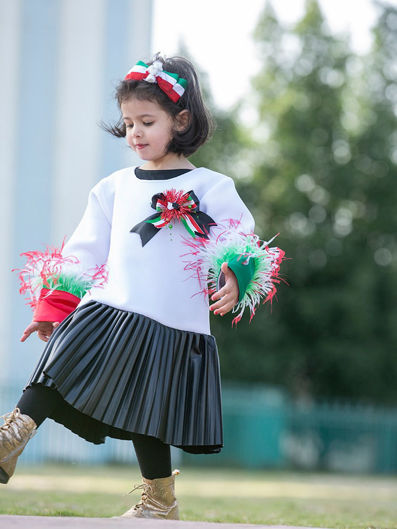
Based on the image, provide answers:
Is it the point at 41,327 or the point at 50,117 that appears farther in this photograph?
the point at 50,117

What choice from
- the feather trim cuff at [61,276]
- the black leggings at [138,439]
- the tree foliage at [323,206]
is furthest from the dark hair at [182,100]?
the tree foliage at [323,206]

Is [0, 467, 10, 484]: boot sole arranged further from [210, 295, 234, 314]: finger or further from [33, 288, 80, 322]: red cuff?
[210, 295, 234, 314]: finger

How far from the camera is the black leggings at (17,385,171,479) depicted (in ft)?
11.0

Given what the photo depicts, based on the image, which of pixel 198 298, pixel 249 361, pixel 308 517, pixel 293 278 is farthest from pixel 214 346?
pixel 293 278

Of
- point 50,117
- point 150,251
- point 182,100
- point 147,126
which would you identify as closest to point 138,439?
point 150,251

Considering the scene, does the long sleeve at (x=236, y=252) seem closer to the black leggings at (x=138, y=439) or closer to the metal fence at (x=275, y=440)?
the black leggings at (x=138, y=439)

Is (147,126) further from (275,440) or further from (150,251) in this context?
(275,440)

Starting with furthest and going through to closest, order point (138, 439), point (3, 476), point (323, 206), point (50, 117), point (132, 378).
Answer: point (323, 206), point (50, 117), point (138, 439), point (132, 378), point (3, 476)

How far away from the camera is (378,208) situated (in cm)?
2381

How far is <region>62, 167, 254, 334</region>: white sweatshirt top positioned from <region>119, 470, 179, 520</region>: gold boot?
643 mm

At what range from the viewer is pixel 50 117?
16.6 metres

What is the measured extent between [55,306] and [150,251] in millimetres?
491

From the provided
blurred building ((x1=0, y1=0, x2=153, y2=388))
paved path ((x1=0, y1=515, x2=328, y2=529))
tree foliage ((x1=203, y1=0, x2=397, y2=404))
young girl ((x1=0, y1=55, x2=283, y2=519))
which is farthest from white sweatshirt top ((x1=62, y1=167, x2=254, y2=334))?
tree foliage ((x1=203, y1=0, x2=397, y2=404))

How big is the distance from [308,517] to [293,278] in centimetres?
1781
